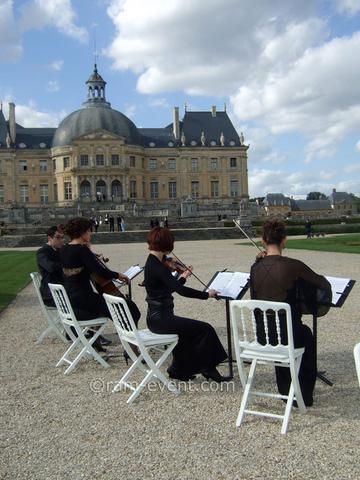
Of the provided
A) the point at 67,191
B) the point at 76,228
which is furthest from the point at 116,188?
the point at 76,228

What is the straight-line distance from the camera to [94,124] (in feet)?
226

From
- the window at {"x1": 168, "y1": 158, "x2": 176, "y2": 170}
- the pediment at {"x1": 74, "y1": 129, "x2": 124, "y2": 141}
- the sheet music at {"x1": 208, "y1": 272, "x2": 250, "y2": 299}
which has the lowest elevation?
the sheet music at {"x1": 208, "y1": 272, "x2": 250, "y2": 299}

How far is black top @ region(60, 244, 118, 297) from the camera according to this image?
20.8 feet

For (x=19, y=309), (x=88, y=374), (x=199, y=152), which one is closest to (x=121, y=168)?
(x=199, y=152)

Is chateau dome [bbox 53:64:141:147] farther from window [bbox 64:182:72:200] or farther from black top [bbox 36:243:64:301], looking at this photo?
black top [bbox 36:243:64:301]

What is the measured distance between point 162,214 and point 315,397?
50.5m

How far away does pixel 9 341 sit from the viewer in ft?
26.0

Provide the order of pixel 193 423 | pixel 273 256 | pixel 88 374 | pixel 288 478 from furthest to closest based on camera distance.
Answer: pixel 88 374 < pixel 273 256 < pixel 193 423 < pixel 288 478

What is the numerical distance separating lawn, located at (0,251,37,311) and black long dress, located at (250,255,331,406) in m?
7.23

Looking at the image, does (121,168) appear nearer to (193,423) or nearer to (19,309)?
(19,309)

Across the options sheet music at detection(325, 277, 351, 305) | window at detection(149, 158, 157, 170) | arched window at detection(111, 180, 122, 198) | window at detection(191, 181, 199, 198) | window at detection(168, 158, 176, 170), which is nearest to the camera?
sheet music at detection(325, 277, 351, 305)

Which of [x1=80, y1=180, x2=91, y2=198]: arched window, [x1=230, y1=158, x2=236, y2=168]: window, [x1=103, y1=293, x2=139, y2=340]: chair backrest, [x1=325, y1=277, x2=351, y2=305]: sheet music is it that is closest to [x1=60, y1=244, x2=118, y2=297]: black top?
[x1=103, y1=293, x2=139, y2=340]: chair backrest

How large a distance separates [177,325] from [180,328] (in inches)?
1.7

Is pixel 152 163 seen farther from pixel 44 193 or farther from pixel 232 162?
pixel 44 193
